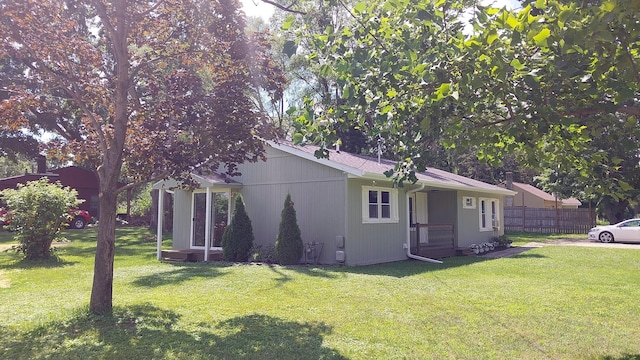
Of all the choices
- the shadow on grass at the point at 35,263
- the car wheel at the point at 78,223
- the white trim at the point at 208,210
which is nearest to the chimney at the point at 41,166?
the car wheel at the point at 78,223

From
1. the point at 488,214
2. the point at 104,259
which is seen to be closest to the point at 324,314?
the point at 104,259

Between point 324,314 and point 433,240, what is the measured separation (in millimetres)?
9239

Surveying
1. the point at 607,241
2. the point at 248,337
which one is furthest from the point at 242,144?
the point at 607,241

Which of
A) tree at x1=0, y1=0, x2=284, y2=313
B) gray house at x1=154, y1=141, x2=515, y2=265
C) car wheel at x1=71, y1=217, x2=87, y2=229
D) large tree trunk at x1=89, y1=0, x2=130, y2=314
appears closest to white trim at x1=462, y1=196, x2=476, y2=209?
gray house at x1=154, y1=141, x2=515, y2=265

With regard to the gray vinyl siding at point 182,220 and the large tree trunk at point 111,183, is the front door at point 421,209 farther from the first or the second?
the large tree trunk at point 111,183

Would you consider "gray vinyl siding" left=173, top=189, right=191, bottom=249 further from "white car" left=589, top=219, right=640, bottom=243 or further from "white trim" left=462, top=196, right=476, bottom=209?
"white car" left=589, top=219, right=640, bottom=243

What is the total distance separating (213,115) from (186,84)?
85 cm

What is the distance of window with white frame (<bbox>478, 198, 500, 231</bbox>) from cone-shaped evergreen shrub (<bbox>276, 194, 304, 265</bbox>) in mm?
9224

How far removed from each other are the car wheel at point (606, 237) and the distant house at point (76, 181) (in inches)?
1146

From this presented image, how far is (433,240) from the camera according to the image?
49.3 feet

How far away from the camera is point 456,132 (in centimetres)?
522

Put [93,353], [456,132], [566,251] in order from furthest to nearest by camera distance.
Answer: [566,251] < [456,132] < [93,353]

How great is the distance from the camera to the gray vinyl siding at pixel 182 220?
14914 mm

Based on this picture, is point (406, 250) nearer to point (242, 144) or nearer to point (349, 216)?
point (349, 216)
